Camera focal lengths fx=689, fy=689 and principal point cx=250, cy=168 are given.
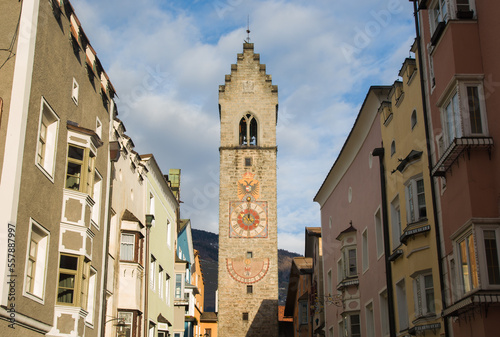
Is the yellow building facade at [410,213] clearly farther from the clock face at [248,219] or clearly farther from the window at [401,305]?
the clock face at [248,219]

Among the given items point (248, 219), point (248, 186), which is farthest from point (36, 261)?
point (248, 186)

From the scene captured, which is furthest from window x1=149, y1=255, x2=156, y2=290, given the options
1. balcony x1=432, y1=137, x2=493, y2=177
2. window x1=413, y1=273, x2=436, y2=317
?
balcony x1=432, y1=137, x2=493, y2=177

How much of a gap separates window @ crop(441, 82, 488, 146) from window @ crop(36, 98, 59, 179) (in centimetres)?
995

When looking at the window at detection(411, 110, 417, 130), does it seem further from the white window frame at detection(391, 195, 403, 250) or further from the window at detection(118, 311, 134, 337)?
the window at detection(118, 311, 134, 337)

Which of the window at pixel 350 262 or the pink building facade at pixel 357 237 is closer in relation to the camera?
the pink building facade at pixel 357 237

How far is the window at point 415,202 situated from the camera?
2072 centimetres

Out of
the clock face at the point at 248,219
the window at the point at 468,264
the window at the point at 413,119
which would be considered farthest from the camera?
the clock face at the point at 248,219

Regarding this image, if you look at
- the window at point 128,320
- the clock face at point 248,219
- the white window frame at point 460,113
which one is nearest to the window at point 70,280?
the window at point 128,320

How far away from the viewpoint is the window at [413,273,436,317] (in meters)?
19.9

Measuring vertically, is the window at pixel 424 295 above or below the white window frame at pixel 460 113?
below

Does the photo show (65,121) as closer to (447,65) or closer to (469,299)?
(447,65)

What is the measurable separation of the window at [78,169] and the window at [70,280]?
6.42 ft

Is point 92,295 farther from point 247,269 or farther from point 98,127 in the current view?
point 247,269

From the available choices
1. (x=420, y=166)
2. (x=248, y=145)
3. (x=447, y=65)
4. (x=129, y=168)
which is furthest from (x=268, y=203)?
(x=447, y=65)
